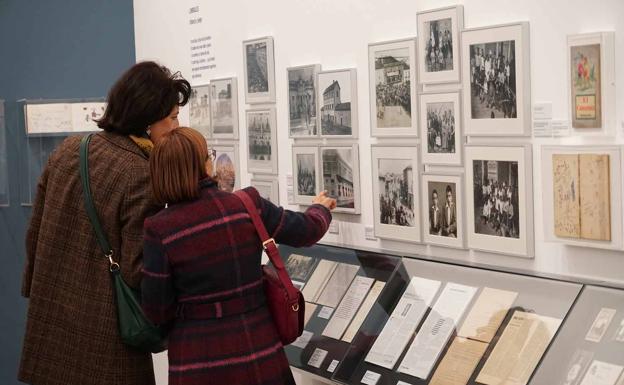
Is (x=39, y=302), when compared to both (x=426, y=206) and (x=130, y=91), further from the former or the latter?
(x=426, y=206)

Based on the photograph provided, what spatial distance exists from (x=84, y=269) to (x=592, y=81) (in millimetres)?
2249

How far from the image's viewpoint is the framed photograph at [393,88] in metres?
4.36

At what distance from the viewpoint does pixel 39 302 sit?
3922 millimetres

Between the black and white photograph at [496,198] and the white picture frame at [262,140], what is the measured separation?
1.64 m

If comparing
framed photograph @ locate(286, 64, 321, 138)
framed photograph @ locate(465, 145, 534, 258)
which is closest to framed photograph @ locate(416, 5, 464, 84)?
framed photograph @ locate(465, 145, 534, 258)

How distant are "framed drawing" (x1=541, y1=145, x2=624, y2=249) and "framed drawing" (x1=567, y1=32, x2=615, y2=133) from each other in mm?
109

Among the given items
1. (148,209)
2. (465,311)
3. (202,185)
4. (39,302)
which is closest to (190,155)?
(202,185)

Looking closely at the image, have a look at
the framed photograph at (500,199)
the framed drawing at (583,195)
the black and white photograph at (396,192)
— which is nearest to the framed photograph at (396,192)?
the black and white photograph at (396,192)

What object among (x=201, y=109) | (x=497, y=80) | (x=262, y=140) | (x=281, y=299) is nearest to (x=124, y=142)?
(x=281, y=299)

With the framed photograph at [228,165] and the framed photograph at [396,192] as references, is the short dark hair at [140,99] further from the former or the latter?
the framed photograph at [228,165]

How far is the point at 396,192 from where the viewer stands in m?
4.52

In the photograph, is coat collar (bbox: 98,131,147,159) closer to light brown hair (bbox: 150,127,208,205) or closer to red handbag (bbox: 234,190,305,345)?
light brown hair (bbox: 150,127,208,205)

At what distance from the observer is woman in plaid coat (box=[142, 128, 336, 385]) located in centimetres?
344

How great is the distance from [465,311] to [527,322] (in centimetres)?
35
